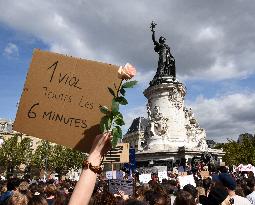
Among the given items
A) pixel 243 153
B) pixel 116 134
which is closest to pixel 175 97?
pixel 243 153

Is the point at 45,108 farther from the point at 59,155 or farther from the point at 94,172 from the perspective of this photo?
the point at 59,155

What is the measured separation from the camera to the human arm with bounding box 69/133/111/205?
270cm

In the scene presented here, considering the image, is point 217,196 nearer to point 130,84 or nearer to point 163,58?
point 130,84

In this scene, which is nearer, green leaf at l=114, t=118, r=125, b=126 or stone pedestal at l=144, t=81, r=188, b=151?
green leaf at l=114, t=118, r=125, b=126

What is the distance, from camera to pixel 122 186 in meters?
7.80

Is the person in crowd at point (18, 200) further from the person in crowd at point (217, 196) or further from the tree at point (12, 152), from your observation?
the tree at point (12, 152)

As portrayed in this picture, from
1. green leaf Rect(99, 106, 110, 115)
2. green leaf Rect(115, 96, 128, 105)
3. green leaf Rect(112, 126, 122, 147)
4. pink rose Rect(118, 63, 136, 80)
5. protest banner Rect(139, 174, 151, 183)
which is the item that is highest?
protest banner Rect(139, 174, 151, 183)

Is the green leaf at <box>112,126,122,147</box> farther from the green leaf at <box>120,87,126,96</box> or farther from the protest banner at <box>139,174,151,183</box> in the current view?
the protest banner at <box>139,174,151,183</box>

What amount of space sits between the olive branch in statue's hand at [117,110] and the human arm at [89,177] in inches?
3.2

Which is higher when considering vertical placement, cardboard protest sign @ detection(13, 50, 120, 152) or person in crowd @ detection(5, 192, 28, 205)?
cardboard protest sign @ detection(13, 50, 120, 152)

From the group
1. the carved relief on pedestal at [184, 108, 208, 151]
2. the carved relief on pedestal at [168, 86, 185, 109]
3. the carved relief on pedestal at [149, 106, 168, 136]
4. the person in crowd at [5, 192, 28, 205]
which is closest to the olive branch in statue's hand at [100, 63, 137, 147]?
the person in crowd at [5, 192, 28, 205]

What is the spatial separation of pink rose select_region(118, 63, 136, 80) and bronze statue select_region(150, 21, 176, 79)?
39.2m

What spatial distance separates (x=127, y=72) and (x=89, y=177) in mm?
933

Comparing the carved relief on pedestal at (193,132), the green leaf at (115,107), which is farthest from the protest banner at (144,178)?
the carved relief on pedestal at (193,132)
